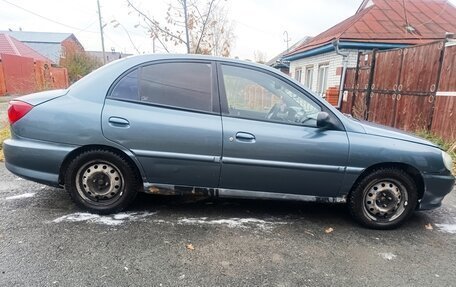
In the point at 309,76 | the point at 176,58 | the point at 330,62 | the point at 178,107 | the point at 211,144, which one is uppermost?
the point at 330,62

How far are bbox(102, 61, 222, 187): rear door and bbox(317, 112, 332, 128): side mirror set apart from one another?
0.96m

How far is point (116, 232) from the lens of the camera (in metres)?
3.20

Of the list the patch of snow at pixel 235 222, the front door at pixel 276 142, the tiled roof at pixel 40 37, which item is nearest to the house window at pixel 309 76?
the front door at pixel 276 142

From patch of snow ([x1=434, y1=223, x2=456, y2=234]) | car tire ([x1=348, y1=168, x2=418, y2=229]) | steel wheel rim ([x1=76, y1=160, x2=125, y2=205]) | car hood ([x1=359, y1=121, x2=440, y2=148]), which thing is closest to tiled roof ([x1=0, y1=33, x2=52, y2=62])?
steel wheel rim ([x1=76, y1=160, x2=125, y2=205])

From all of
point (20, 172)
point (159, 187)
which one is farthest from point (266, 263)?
point (20, 172)

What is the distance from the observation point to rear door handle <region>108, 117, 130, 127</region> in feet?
11.0

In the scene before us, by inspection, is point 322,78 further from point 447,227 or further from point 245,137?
point 245,137

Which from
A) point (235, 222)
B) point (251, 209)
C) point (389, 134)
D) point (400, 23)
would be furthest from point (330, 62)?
point (235, 222)

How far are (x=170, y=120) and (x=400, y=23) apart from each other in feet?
38.1

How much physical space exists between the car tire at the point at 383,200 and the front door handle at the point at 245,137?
1.19m

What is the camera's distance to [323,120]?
132 inches

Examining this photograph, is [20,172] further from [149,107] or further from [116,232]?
[149,107]

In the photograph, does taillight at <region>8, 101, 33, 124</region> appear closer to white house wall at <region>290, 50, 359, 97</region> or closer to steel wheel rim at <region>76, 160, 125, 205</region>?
steel wheel rim at <region>76, 160, 125, 205</region>

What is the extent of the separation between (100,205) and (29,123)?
1.05 m
